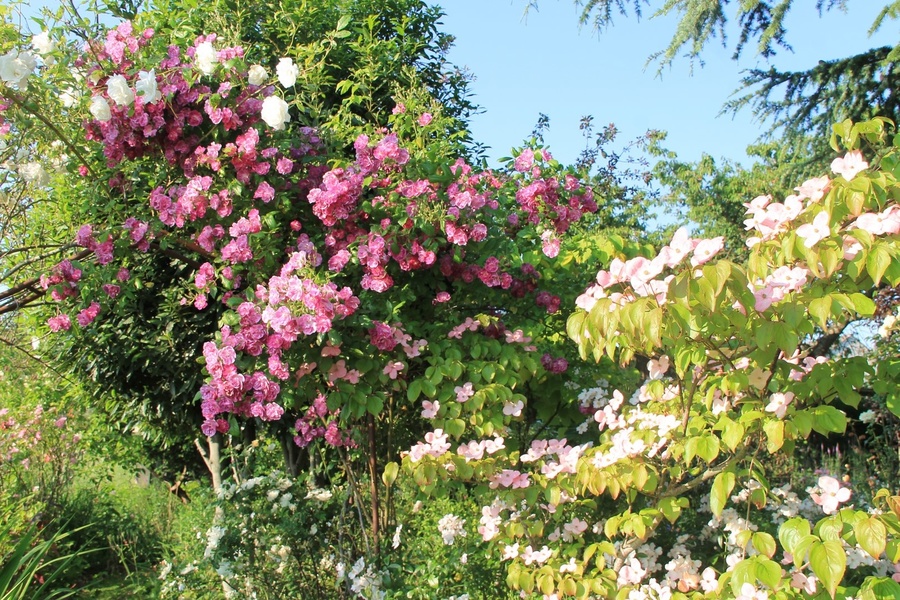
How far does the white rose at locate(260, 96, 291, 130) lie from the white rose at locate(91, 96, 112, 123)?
0.57 meters

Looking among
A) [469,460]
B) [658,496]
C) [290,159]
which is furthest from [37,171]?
[658,496]

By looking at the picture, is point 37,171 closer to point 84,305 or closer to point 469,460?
point 84,305

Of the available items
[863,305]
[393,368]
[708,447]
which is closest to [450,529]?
[393,368]

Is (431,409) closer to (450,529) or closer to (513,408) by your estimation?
(513,408)

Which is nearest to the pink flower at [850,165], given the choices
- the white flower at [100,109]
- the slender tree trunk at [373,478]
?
the slender tree trunk at [373,478]

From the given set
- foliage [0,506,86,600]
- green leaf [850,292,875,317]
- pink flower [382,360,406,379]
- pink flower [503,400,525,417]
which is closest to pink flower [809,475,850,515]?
green leaf [850,292,875,317]

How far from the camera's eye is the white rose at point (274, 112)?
2891mm

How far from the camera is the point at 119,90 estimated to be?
9.52 ft

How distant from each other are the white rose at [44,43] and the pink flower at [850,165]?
274 cm

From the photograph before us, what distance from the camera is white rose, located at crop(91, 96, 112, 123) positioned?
114 inches

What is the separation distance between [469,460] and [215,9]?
8.13 ft

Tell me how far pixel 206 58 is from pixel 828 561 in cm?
257

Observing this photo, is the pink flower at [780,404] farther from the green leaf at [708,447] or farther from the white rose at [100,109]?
the white rose at [100,109]

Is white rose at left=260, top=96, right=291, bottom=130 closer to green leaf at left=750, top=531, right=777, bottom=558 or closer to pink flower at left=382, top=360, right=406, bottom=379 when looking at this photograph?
pink flower at left=382, top=360, right=406, bottom=379
